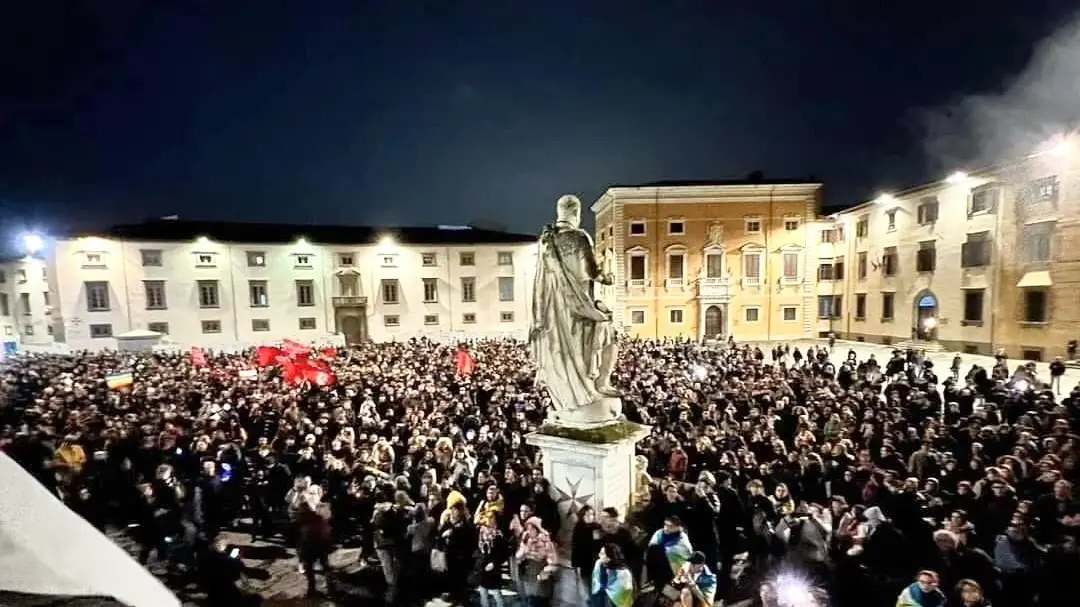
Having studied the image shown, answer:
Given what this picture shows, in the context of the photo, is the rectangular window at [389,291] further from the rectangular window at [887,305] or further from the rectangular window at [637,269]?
the rectangular window at [887,305]

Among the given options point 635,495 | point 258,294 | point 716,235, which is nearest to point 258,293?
point 258,294

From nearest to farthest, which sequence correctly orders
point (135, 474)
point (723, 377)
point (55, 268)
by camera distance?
point (135, 474)
point (723, 377)
point (55, 268)

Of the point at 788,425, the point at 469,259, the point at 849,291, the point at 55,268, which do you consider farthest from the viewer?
the point at 469,259

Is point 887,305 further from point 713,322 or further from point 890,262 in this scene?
point 713,322

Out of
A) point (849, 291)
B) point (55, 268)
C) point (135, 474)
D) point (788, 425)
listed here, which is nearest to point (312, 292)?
point (55, 268)

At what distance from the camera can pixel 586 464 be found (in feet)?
17.8

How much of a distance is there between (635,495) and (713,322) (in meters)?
30.7

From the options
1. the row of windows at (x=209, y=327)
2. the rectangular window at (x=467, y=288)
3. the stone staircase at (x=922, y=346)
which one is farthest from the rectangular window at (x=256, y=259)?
the stone staircase at (x=922, y=346)

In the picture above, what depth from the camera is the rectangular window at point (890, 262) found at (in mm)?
29609

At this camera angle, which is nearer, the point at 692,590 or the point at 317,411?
the point at 692,590

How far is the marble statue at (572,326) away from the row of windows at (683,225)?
97.8ft

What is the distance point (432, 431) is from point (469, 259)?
99.4 ft

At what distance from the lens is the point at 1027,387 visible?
1150 cm

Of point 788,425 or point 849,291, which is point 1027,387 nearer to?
point 788,425
